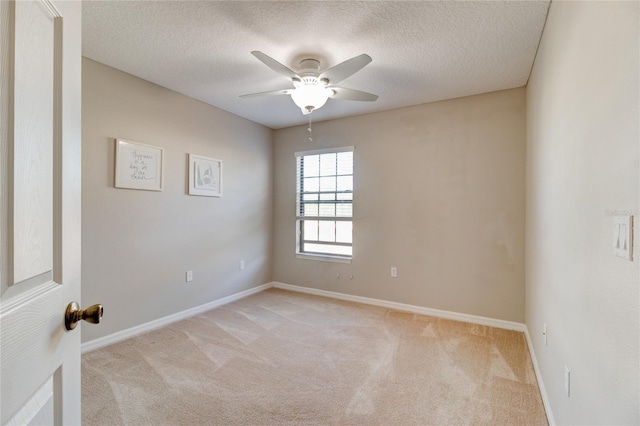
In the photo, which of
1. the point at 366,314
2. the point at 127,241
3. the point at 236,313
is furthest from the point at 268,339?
the point at 127,241

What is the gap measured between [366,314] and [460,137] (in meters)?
2.39

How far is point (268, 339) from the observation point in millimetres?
2850

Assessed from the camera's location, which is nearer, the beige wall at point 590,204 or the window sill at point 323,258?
the beige wall at point 590,204

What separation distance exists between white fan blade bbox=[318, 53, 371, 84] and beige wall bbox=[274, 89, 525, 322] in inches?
67.3

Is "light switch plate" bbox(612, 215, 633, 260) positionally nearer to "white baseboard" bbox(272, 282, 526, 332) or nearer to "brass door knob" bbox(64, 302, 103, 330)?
"brass door knob" bbox(64, 302, 103, 330)

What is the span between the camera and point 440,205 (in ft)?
11.5

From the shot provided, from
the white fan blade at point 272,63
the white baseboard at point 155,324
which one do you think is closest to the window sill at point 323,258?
the white baseboard at point 155,324

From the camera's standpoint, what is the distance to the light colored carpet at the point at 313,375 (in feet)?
5.96

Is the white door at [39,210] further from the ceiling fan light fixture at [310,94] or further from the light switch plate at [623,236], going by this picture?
the ceiling fan light fixture at [310,94]

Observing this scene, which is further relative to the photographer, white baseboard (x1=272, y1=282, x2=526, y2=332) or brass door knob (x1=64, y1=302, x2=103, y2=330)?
white baseboard (x1=272, y1=282, x2=526, y2=332)

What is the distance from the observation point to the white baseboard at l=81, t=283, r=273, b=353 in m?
2.61

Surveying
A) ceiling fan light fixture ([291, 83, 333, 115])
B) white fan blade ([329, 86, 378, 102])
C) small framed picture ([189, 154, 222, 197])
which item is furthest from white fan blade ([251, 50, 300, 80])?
small framed picture ([189, 154, 222, 197])

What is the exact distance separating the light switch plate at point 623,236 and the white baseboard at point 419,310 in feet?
8.81

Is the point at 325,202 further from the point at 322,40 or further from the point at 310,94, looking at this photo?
the point at 322,40
